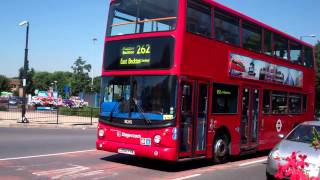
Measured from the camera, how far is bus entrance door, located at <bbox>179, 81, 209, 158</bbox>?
1146 centimetres

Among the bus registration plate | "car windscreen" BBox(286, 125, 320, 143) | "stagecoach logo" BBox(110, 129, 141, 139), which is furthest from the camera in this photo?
the bus registration plate

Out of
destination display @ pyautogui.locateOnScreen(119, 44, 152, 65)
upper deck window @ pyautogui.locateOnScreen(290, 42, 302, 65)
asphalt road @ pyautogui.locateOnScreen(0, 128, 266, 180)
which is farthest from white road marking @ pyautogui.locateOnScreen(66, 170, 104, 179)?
upper deck window @ pyautogui.locateOnScreen(290, 42, 302, 65)

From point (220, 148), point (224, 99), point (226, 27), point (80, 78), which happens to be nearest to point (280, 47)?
point (226, 27)

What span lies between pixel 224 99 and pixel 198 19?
256cm

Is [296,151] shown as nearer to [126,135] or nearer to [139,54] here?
[126,135]

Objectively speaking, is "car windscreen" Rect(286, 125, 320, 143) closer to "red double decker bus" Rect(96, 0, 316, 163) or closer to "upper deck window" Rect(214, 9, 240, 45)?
"red double decker bus" Rect(96, 0, 316, 163)

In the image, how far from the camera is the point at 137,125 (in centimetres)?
1148

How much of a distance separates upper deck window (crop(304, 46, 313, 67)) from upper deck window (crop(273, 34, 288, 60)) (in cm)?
207

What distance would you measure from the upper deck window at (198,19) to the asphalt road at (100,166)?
3.57 m

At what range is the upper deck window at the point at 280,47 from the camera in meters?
16.3

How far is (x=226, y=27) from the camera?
44.2ft

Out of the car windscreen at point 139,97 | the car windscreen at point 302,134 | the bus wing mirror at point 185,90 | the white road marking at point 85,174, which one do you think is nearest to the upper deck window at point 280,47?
the car windscreen at point 302,134

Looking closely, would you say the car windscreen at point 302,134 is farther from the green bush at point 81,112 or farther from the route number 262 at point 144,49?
the green bush at point 81,112

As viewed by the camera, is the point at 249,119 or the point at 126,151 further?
the point at 249,119
